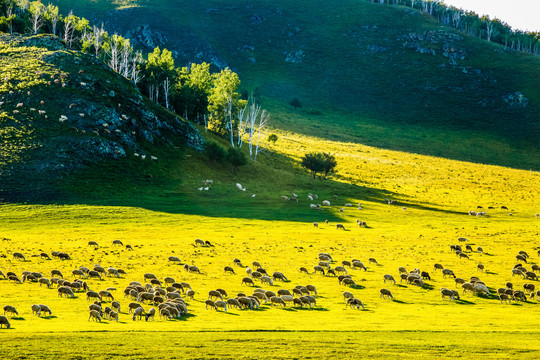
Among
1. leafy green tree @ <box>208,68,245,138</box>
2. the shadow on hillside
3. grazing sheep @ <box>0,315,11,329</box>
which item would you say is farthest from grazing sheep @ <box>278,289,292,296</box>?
leafy green tree @ <box>208,68,245,138</box>

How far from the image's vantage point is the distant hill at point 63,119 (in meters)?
74.9

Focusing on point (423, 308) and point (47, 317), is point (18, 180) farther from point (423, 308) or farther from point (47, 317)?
point (423, 308)

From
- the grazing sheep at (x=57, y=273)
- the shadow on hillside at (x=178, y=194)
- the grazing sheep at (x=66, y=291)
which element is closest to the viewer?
the grazing sheep at (x=66, y=291)

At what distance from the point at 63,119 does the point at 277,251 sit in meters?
51.8

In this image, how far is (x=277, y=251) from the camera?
48062 millimetres

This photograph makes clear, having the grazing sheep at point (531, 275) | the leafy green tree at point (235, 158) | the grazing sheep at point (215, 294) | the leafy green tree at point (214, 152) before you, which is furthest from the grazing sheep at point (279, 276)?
the leafy green tree at point (214, 152)

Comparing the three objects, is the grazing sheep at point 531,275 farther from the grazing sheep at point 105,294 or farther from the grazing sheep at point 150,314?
the grazing sheep at point 105,294

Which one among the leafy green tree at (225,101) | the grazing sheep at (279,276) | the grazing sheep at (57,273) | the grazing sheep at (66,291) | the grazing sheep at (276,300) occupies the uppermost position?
the leafy green tree at (225,101)

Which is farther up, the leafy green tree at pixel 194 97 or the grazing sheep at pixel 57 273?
the leafy green tree at pixel 194 97

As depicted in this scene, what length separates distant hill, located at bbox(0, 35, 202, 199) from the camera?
246ft

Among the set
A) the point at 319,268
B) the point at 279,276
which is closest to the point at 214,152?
the point at 319,268

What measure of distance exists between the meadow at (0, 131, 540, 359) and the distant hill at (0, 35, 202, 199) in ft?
13.6

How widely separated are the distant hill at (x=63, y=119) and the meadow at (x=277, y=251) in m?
4.15

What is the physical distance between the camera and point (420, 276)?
3759 centimetres
